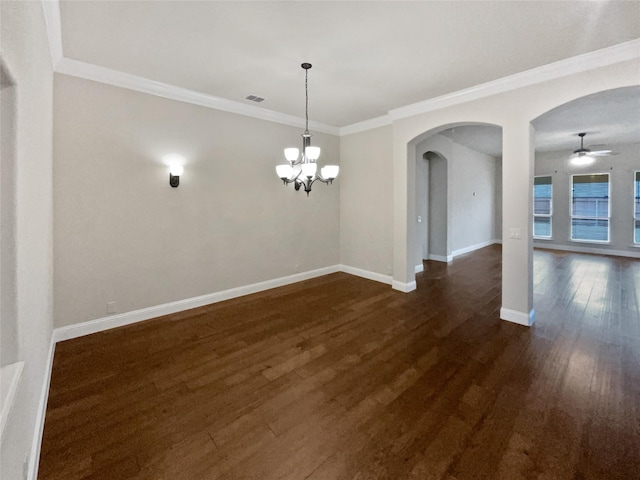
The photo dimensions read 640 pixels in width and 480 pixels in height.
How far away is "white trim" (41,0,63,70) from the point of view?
2.29 meters

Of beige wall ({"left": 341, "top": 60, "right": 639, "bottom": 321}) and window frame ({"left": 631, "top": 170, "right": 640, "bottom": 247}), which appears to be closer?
beige wall ({"left": 341, "top": 60, "right": 639, "bottom": 321})

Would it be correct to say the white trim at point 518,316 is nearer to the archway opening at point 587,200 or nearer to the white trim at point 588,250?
the archway opening at point 587,200

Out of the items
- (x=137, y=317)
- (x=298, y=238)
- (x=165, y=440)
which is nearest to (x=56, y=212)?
(x=137, y=317)

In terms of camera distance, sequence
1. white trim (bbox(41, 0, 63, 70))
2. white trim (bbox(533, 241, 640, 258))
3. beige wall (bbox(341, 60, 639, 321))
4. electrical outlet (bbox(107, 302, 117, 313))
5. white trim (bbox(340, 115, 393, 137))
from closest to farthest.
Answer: white trim (bbox(41, 0, 63, 70)) → beige wall (bbox(341, 60, 639, 321)) → electrical outlet (bbox(107, 302, 117, 313)) → white trim (bbox(340, 115, 393, 137)) → white trim (bbox(533, 241, 640, 258))

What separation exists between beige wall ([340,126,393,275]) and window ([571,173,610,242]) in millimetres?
7485

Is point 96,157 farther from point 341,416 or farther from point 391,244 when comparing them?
point 391,244

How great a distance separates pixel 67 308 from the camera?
332 centimetres

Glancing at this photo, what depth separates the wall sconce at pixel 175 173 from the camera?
3908mm

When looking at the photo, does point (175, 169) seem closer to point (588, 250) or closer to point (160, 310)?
point (160, 310)

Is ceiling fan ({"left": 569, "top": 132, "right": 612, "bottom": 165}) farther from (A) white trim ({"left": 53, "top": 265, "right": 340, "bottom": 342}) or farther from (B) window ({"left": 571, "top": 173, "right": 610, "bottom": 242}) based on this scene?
(A) white trim ({"left": 53, "top": 265, "right": 340, "bottom": 342})

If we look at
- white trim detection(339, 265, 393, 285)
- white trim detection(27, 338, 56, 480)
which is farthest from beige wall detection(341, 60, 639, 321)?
white trim detection(27, 338, 56, 480)

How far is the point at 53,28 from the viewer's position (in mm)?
2574

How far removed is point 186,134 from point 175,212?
1.10 meters

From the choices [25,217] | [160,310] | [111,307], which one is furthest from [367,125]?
[25,217]
